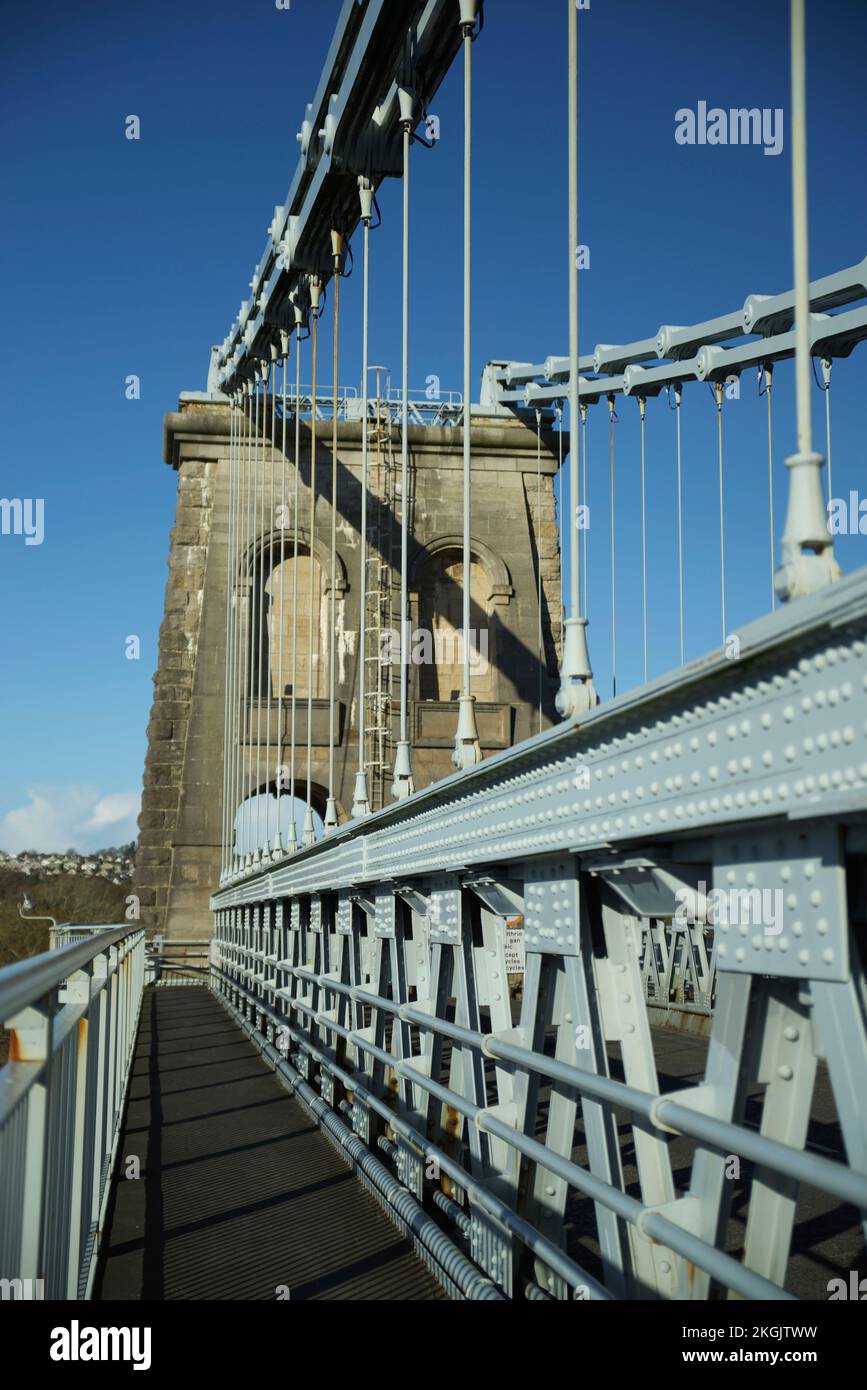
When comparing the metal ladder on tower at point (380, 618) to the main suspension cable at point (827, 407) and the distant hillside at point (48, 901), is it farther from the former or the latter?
the distant hillside at point (48, 901)

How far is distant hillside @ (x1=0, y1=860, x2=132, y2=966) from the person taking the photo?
138 feet

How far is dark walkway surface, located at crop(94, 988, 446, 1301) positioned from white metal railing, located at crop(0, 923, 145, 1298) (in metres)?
0.27

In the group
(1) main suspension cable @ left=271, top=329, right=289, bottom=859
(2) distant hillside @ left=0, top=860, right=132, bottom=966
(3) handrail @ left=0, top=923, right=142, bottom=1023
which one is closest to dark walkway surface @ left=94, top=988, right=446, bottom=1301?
(3) handrail @ left=0, top=923, right=142, bottom=1023

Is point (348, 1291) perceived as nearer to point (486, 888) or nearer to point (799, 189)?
point (486, 888)

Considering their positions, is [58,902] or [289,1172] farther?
[58,902]

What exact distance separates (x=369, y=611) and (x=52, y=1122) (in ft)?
71.4

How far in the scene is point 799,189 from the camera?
8.57ft

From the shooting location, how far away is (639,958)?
3.18 metres

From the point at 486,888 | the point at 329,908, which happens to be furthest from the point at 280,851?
the point at 486,888

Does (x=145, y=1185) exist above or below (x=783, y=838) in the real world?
below

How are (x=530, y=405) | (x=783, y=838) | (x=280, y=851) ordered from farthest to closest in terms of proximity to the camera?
(x=530, y=405)
(x=280, y=851)
(x=783, y=838)

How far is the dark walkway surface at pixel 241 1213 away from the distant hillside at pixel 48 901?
30396 millimetres

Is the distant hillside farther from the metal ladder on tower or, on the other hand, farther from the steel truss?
the steel truss
